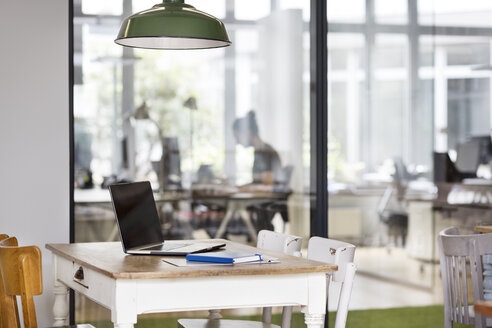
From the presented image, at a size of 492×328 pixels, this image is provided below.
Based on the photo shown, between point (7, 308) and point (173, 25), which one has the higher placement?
point (173, 25)

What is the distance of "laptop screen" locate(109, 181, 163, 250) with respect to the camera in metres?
3.60

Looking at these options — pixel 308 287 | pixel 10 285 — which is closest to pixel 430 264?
pixel 308 287

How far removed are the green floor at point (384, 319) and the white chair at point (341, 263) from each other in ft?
5.90

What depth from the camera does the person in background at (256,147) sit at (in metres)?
5.47

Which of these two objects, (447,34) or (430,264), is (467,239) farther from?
(447,34)

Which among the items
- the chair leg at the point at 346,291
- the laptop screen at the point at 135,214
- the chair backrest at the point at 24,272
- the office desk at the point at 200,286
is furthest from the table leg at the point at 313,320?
the chair backrest at the point at 24,272

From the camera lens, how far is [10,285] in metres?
2.99

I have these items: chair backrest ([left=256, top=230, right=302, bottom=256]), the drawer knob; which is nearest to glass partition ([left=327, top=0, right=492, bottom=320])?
chair backrest ([left=256, top=230, right=302, bottom=256])

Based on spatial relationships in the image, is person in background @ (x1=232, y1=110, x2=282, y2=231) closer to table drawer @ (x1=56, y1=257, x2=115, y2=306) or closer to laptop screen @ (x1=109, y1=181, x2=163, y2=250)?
laptop screen @ (x1=109, y1=181, x2=163, y2=250)

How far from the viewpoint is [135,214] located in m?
3.73

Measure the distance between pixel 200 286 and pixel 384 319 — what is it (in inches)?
104

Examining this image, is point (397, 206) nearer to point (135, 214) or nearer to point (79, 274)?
point (135, 214)

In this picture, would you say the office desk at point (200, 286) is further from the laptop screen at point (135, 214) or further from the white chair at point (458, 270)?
the white chair at point (458, 270)

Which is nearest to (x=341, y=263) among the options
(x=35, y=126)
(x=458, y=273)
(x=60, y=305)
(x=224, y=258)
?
(x=224, y=258)
